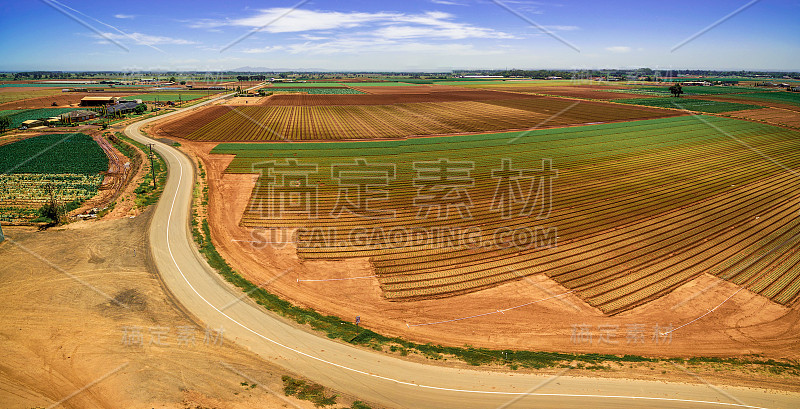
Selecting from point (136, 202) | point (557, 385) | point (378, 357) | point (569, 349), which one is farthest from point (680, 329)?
point (136, 202)

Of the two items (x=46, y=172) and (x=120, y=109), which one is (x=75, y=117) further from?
(x=46, y=172)

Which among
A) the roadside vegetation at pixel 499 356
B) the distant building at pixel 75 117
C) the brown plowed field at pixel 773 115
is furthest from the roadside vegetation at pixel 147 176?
the brown plowed field at pixel 773 115

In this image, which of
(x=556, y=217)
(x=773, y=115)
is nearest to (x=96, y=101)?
(x=556, y=217)

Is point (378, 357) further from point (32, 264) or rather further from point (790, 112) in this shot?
point (790, 112)

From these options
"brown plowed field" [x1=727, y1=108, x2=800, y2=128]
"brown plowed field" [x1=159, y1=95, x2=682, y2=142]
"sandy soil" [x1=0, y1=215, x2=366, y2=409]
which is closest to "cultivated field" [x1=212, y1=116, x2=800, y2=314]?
"sandy soil" [x1=0, y1=215, x2=366, y2=409]

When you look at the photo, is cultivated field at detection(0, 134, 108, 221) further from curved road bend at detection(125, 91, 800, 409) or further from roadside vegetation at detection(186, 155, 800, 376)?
roadside vegetation at detection(186, 155, 800, 376)

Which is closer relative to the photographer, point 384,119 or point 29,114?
point 384,119
